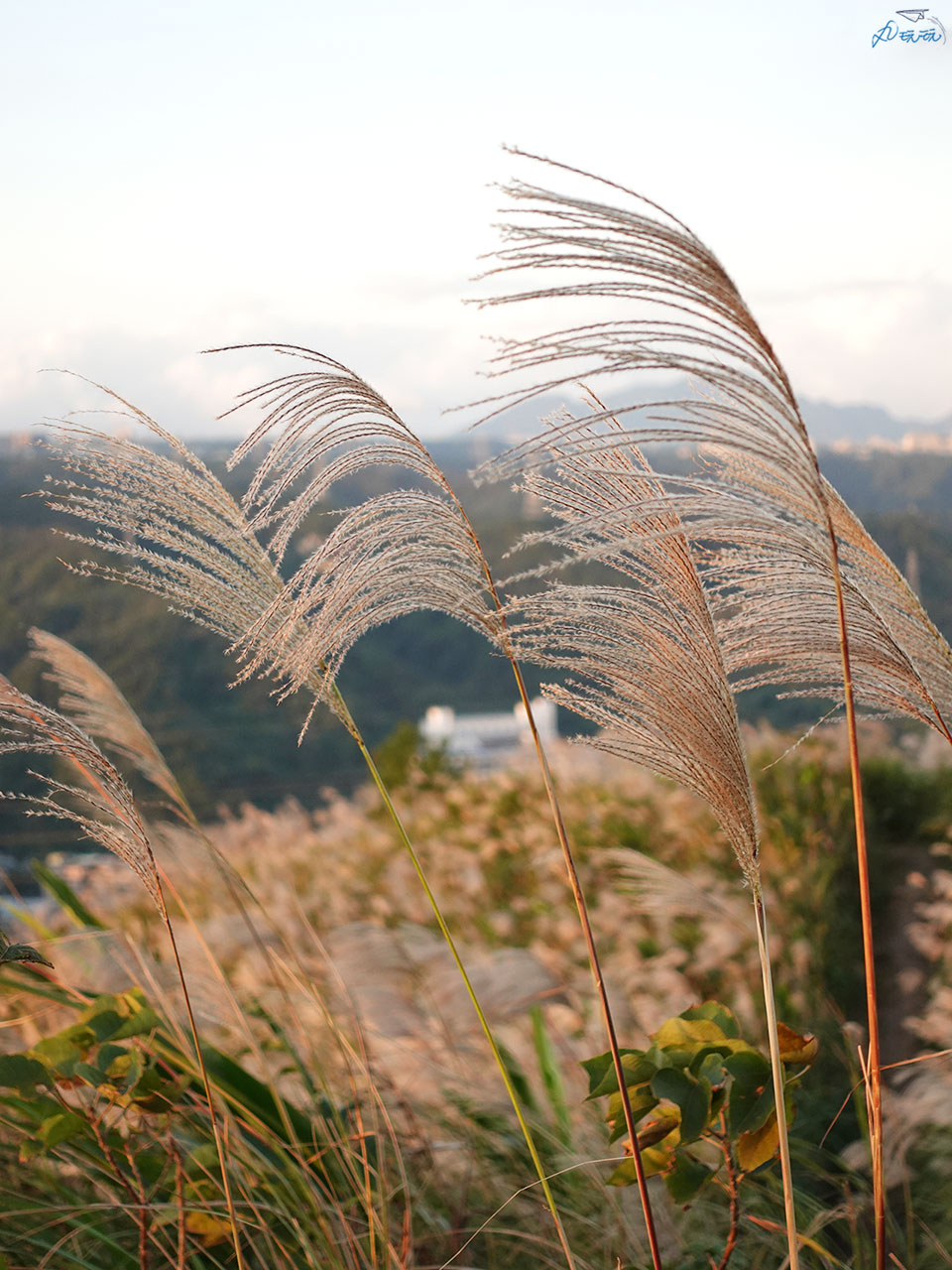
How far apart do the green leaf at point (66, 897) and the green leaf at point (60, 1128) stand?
87 centimetres

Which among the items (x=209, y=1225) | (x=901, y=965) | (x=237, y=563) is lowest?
(x=901, y=965)

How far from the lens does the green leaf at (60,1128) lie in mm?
1462

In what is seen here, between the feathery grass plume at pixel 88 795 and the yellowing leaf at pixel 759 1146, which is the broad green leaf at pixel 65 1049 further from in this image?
the yellowing leaf at pixel 759 1146

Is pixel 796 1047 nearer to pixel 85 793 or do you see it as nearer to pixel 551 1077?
pixel 85 793

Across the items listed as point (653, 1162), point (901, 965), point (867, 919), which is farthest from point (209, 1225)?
point (901, 965)

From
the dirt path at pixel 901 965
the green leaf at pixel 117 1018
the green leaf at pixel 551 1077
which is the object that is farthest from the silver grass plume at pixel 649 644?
the dirt path at pixel 901 965

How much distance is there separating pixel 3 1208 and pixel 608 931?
12.7ft

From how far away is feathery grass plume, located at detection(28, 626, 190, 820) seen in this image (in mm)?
1886

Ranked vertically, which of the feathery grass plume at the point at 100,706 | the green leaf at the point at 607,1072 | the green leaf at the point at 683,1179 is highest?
the feathery grass plume at the point at 100,706

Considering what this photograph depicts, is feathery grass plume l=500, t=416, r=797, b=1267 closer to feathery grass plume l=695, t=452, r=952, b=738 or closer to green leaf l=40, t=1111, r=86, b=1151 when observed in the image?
feathery grass plume l=695, t=452, r=952, b=738

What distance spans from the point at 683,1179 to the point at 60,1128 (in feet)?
2.81

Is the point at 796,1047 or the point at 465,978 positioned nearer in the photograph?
the point at 465,978

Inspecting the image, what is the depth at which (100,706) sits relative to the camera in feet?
6.23

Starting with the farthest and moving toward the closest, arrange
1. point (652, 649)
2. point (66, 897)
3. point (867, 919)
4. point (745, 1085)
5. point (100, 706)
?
point (66, 897)
point (100, 706)
point (745, 1085)
point (652, 649)
point (867, 919)
